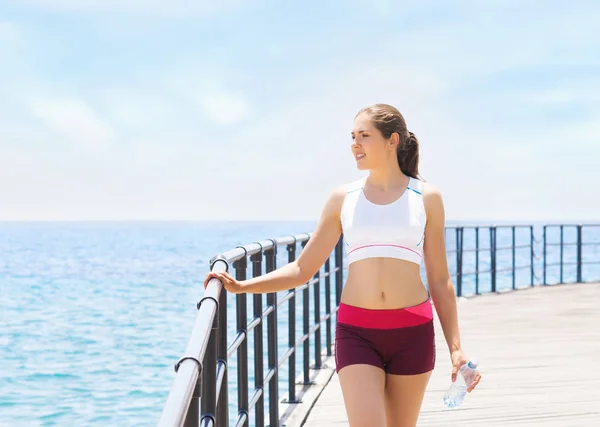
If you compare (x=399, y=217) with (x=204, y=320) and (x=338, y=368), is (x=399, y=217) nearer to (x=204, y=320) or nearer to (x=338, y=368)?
(x=338, y=368)

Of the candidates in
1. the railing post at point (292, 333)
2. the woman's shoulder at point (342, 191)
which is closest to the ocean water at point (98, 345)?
the railing post at point (292, 333)

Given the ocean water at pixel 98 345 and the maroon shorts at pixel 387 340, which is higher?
the maroon shorts at pixel 387 340

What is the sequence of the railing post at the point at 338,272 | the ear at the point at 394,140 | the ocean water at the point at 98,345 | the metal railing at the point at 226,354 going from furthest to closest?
the ocean water at the point at 98,345
the railing post at the point at 338,272
the ear at the point at 394,140
the metal railing at the point at 226,354

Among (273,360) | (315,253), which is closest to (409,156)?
(315,253)

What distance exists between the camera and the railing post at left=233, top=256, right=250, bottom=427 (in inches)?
144

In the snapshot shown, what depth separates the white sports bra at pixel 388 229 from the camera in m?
2.88

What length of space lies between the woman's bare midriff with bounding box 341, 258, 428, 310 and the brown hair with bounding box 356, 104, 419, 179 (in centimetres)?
37

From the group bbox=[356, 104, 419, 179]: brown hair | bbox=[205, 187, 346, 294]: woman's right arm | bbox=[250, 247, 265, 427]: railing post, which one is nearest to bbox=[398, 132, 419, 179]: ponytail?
bbox=[356, 104, 419, 179]: brown hair

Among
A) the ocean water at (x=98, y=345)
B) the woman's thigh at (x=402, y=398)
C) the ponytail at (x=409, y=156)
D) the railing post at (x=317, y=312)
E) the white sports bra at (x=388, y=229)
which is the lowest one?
the ocean water at (x=98, y=345)

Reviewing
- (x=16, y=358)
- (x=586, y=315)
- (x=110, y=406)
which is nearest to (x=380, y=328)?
(x=586, y=315)

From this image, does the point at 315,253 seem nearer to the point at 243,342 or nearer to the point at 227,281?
the point at 227,281

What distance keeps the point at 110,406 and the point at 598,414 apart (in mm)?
15669

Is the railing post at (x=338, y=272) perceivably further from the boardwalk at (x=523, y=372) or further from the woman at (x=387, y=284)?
the woman at (x=387, y=284)

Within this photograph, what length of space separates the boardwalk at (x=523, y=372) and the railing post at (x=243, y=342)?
1152 mm
